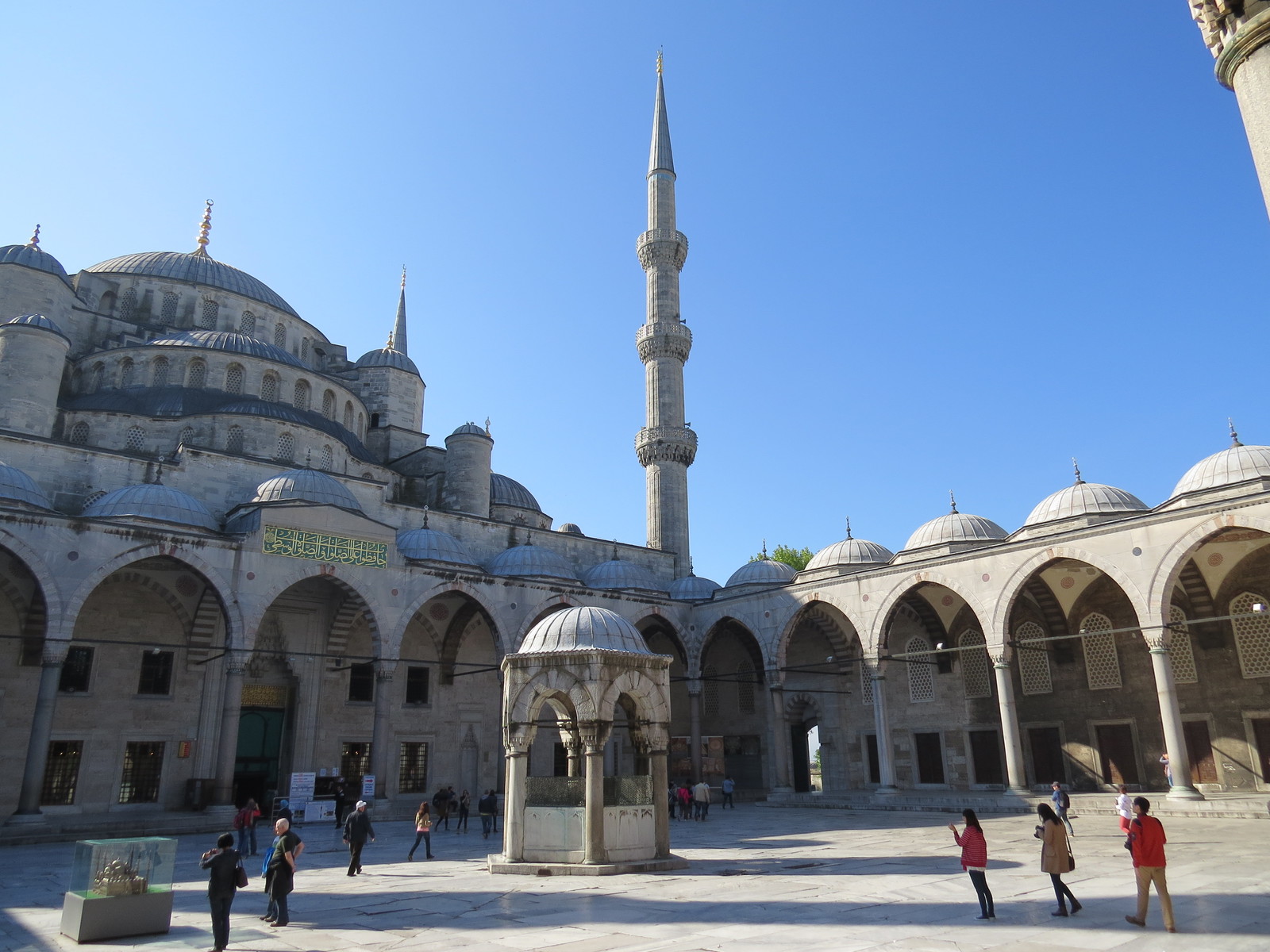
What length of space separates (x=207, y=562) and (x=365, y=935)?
1157 centimetres

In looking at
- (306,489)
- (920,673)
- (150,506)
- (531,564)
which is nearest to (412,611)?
(306,489)

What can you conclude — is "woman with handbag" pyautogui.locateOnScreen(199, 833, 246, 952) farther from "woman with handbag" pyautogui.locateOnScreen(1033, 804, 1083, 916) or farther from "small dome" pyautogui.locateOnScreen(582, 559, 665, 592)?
"small dome" pyautogui.locateOnScreen(582, 559, 665, 592)

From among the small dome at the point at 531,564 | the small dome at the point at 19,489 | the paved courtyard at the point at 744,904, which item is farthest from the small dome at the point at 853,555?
the small dome at the point at 19,489

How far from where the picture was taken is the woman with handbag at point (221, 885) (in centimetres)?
590

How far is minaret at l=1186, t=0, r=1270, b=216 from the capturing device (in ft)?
12.0

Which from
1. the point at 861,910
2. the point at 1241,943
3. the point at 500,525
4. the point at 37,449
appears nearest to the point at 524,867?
the point at 861,910

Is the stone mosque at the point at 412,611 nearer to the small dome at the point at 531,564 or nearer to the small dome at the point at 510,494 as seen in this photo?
the small dome at the point at 531,564

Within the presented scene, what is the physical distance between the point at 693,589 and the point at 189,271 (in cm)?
1675

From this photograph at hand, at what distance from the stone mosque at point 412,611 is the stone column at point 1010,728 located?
0.21 ft

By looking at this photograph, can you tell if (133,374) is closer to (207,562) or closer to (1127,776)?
(207,562)

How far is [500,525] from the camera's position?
965 inches

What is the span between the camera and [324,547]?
58.7 feet

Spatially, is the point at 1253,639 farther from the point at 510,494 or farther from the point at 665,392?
the point at 510,494

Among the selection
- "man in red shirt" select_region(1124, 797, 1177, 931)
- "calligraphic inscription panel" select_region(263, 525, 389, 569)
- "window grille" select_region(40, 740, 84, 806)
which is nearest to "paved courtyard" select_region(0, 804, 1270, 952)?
"man in red shirt" select_region(1124, 797, 1177, 931)
